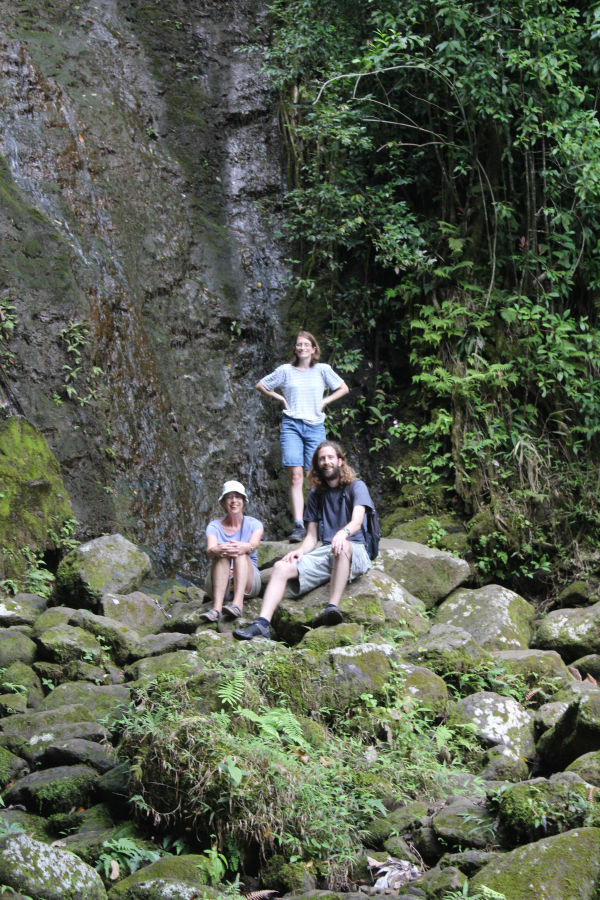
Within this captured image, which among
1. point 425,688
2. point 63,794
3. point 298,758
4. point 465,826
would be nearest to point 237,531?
point 425,688

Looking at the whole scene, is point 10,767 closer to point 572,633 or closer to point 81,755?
point 81,755

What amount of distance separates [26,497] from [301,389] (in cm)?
275

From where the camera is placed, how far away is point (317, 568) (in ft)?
21.1

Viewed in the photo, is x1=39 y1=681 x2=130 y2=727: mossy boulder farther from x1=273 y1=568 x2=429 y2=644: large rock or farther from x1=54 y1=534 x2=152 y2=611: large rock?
x1=54 y1=534 x2=152 y2=611: large rock

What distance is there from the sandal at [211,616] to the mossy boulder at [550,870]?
11.0ft

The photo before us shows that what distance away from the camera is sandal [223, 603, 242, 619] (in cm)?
640

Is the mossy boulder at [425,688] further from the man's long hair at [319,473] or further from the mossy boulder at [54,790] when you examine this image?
the mossy boulder at [54,790]

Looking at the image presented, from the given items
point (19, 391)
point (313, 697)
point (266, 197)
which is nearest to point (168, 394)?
point (19, 391)

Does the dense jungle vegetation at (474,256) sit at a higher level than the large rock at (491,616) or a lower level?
higher

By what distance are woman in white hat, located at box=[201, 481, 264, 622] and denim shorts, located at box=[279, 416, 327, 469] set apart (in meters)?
1.22

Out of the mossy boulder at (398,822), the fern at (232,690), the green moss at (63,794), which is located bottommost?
the mossy boulder at (398,822)

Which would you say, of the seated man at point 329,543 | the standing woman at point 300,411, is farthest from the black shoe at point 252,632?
the standing woman at point 300,411

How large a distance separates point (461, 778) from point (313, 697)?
0.92 metres

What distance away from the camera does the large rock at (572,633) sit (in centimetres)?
664
